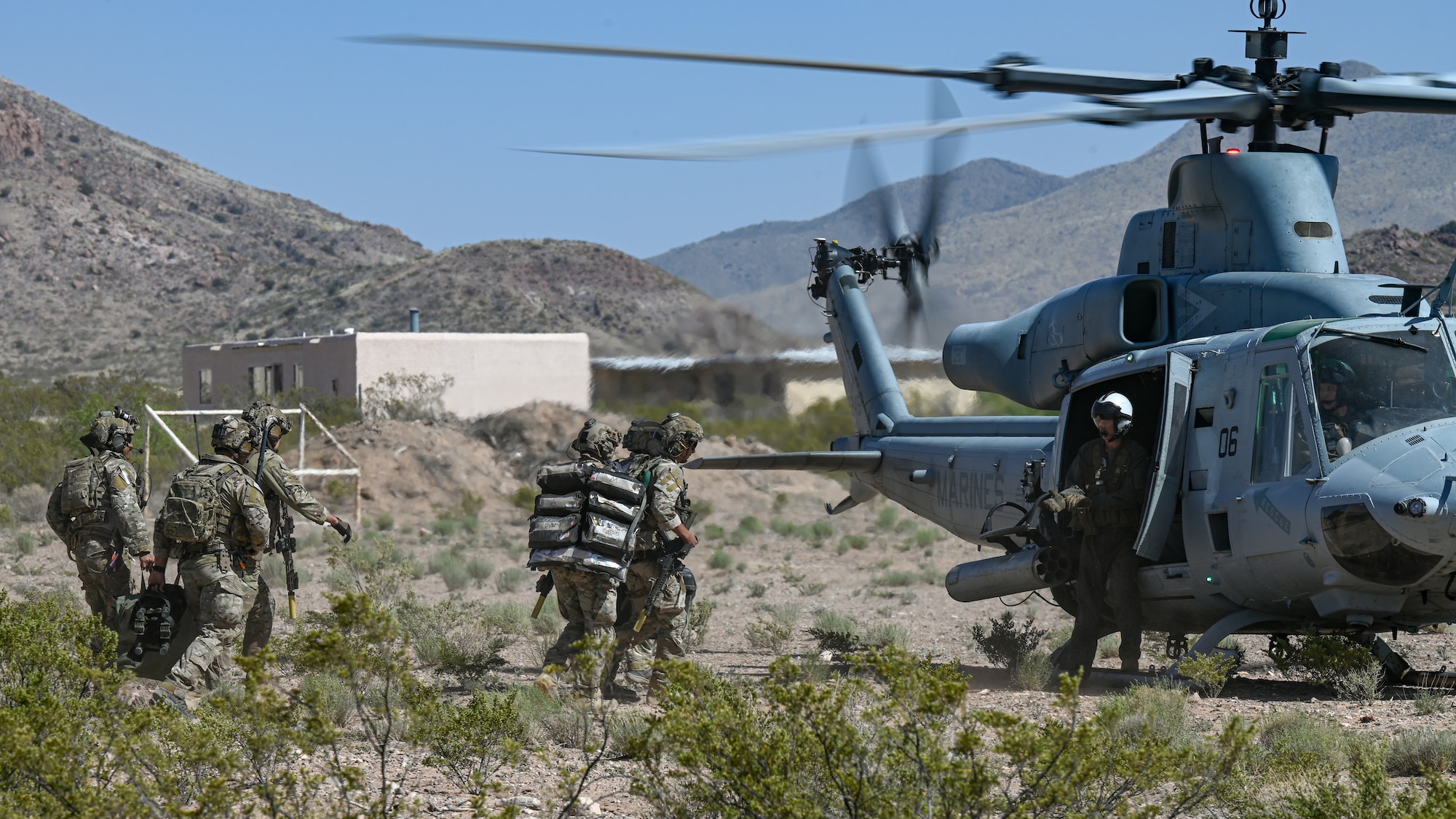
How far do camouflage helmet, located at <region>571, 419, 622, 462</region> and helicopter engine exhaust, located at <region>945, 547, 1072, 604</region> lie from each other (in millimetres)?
2670

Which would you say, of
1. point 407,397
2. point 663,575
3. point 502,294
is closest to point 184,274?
point 502,294

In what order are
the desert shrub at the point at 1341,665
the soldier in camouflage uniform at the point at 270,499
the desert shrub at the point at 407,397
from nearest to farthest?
the desert shrub at the point at 1341,665 < the soldier in camouflage uniform at the point at 270,499 < the desert shrub at the point at 407,397

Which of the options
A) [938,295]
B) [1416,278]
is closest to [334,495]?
[938,295]

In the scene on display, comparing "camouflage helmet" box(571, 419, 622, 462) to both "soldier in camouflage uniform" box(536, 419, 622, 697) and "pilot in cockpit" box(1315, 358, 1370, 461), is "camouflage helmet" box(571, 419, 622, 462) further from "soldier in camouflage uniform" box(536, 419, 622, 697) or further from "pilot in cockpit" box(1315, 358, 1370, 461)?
"pilot in cockpit" box(1315, 358, 1370, 461)

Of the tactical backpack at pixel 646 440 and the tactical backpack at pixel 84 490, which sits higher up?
the tactical backpack at pixel 646 440

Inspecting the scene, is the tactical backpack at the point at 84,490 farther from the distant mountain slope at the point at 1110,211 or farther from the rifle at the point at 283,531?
the distant mountain slope at the point at 1110,211

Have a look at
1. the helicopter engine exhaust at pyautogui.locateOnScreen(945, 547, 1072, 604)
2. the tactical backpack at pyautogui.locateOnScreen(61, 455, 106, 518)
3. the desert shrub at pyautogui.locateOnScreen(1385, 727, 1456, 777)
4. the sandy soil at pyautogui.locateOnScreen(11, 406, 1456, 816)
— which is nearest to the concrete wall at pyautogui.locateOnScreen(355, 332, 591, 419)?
the sandy soil at pyautogui.locateOnScreen(11, 406, 1456, 816)

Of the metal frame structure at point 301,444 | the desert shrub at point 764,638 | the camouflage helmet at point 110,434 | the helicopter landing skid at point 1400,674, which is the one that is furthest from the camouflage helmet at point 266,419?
the metal frame structure at point 301,444

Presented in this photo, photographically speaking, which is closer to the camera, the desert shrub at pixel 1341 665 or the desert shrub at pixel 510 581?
the desert shrub at pixel 1341 665

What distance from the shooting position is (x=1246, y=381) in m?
8.34

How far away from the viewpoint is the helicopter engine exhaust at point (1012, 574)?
9336 millimetres

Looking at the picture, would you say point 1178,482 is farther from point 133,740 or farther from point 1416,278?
point 1416,278

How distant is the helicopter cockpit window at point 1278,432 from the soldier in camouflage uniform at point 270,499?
5323 mm

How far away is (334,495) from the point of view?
27.0 m
